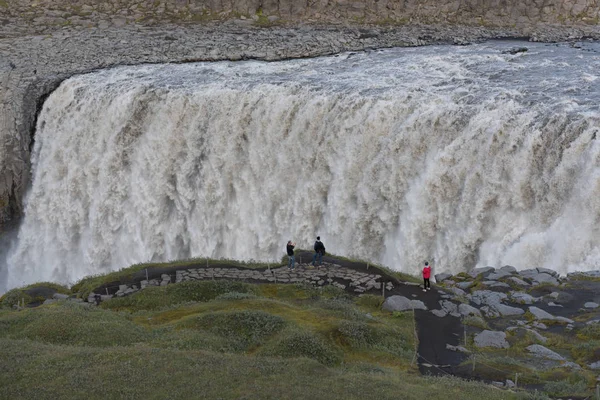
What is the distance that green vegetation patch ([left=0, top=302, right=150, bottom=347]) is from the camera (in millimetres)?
→ 21266

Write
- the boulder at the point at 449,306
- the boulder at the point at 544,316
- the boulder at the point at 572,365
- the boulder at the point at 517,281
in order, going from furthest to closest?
the boulder at the point at 517,281, the boulder at the point at 449,306, the boulder at the point at 544,316, the boulder at the point at 572,365

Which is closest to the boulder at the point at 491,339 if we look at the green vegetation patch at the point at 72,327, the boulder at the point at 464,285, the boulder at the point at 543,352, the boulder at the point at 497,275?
the boulder at the point at 543,352

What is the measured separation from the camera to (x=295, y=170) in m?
38.2

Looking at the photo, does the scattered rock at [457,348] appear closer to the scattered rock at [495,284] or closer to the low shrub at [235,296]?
the scattered rock at [495,284]

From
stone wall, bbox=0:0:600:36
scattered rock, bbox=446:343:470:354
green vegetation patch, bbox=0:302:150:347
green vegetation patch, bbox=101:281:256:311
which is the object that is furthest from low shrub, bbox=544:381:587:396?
stone wall, bbox=0:0:600:36

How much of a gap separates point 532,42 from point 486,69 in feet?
44.4

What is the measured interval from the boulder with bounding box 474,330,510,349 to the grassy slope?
1918mm

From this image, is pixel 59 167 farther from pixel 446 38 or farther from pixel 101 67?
pixel 446 38

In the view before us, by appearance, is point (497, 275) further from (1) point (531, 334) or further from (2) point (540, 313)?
(1) point (531, 334)

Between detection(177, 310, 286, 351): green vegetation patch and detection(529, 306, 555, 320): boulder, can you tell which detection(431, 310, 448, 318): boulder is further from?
detection(177, 310, 286, 351): green vegetation patch

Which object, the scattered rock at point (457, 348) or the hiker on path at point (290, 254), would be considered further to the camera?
the hiker on path at point (290, 254)

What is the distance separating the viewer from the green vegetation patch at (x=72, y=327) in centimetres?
2127

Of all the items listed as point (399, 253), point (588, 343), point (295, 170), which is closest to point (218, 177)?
point (295, 170)

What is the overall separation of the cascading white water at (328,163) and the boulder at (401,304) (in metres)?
6.49
